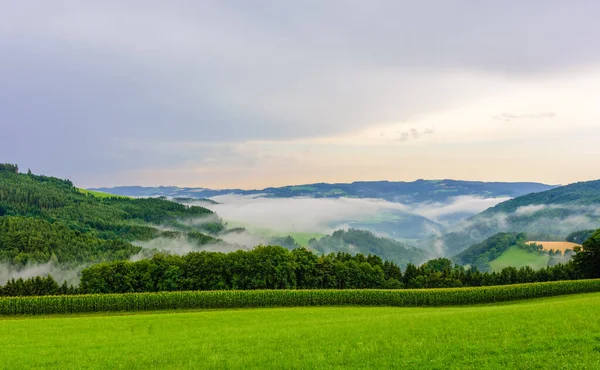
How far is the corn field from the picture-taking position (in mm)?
49594

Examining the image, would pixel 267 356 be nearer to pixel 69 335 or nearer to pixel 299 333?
pixel 299 333

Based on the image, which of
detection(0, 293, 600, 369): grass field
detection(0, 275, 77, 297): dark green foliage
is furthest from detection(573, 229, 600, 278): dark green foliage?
detection(0, 275, 77, 297): dark green foliage

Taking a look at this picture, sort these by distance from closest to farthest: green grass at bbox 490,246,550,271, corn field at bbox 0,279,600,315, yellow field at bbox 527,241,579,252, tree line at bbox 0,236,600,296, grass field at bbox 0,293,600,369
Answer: grass field at bbox 0,293,600,369 → corn field at bbox 0,279,600,315 → tree line at bbox 0,236,600,296 → green grass at bbox 490,246,550,271 → yellow field at bbox 527,241,579,252

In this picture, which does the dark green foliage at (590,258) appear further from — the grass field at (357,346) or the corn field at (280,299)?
the grass field at (357,346)

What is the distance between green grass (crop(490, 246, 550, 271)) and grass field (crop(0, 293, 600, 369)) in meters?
168

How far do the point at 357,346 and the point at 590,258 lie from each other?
65.3 m

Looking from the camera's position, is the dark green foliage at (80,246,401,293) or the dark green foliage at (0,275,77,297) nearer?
the dark green foliage at (0,275,77,297)

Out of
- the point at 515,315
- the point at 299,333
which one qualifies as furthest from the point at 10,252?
the point at 515,315

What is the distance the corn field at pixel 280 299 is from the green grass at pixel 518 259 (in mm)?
134119

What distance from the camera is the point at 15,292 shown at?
58.5 m

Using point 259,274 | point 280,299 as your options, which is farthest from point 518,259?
point 280,299

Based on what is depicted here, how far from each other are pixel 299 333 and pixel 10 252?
471 ft

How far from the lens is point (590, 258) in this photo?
66.1 metres

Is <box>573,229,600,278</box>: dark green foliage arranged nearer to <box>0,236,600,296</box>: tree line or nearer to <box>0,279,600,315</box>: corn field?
<box>0,236,600,296</box>: tree line
